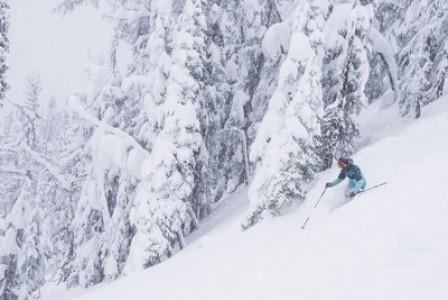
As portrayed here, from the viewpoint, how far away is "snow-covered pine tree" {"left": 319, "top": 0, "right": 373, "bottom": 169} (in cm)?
1462

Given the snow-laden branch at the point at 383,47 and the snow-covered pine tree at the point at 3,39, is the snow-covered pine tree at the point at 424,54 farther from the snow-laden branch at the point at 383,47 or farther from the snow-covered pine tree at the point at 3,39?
the snow-covered pine tree at the point at 3,39

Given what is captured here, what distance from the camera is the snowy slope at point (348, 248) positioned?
8.48 m

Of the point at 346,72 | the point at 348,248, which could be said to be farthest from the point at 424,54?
the point at 348,248

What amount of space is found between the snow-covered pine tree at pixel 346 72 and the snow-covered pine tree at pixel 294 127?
0.62 meters

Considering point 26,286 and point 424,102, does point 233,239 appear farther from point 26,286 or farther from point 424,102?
point 26,286

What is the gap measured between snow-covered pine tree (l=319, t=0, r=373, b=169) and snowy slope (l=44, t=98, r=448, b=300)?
807 mm

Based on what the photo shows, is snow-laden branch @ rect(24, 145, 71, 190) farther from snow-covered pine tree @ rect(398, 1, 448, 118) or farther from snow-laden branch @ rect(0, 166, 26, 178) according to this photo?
snow-covered pine tree @ rect(398, 1, 448, 118)

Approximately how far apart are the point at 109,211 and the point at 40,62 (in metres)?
182

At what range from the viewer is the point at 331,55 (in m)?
15.7

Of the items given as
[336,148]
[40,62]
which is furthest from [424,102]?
[40,62]

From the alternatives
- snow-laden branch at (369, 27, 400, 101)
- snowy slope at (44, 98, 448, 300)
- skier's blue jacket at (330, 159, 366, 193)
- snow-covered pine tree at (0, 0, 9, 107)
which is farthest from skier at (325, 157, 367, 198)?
snow-covered pine tree at (0, 0, 9, 107)

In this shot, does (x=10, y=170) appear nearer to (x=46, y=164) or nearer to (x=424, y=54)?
(x=46, y=164)

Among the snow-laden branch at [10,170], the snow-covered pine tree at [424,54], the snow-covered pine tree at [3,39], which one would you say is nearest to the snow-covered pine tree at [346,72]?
the snow-covered pine tree at [424,54]

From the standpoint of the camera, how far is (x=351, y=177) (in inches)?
514
